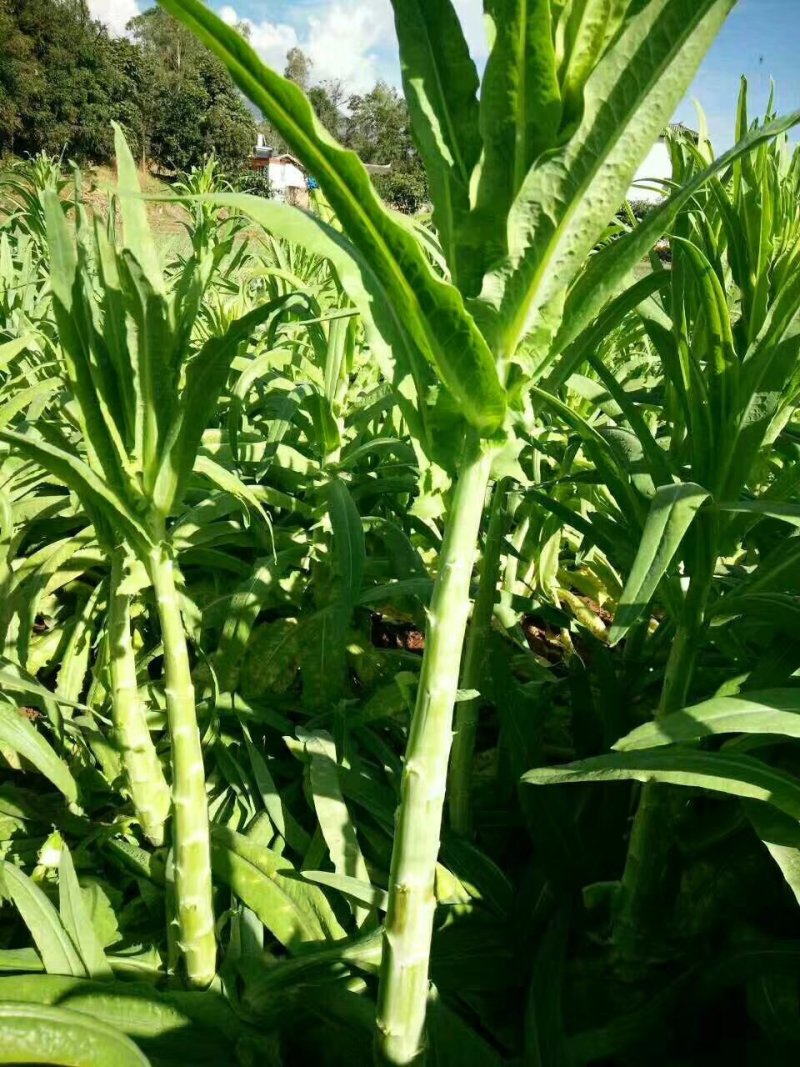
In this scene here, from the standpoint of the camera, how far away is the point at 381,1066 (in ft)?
2.93

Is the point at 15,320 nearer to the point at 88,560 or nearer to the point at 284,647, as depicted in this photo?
the point at 88,560

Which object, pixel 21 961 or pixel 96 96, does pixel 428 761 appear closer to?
pixel 21 961

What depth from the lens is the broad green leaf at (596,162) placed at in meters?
0.59

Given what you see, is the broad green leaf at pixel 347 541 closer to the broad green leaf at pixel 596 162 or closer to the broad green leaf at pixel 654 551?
the broad green leaf at pixel 654 551

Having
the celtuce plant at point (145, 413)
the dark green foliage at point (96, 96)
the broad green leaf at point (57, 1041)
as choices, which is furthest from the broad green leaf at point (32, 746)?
the dark green foliage at point (96, 96)

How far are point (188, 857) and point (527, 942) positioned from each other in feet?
1.98

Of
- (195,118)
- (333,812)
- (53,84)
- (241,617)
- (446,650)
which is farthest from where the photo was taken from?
(195,118)

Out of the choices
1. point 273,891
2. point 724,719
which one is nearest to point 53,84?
point 273,891

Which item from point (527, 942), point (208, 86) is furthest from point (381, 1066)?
point (208, 86)

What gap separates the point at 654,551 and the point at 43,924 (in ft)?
3.30

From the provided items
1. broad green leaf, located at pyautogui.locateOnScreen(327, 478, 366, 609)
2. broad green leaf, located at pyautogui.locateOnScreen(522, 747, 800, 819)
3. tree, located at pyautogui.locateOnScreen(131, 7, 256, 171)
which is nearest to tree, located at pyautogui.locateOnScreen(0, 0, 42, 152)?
tree, located at pyautogui.locateOnScreen(131, 7, 256, 171)

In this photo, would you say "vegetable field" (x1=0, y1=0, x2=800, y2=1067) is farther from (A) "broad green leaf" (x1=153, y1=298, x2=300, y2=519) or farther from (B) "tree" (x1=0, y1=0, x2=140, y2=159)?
(B) "tree" (x1=0, y1=0, x2=140, y2=159)

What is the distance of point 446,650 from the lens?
2.62 ft

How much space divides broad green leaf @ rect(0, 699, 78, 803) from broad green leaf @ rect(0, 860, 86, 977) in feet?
0.43
